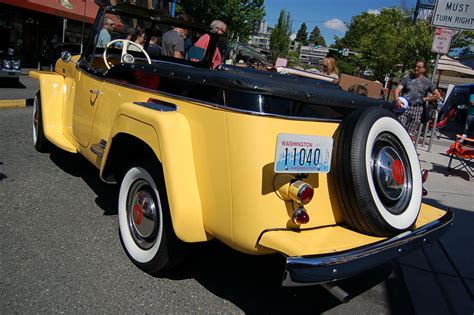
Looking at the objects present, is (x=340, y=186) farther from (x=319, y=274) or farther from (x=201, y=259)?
(x=201, y=259)

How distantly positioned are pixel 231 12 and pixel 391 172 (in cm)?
3052

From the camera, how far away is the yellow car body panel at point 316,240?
2044 millimetres

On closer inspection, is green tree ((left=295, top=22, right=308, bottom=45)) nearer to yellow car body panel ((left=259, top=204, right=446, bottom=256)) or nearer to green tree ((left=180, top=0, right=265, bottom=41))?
green tree ((left=180, top=0, right=265, bottom=41))

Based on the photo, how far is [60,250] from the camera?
9.62ft

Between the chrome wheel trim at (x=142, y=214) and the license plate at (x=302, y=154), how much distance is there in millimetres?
1005

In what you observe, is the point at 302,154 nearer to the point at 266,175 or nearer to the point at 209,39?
the point at 266,175

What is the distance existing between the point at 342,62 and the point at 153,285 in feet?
233

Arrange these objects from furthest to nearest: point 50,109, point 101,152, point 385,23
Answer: point 385,23 → point 50,109 → point 101,152

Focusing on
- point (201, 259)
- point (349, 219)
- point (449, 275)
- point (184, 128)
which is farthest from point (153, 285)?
point (449, 275)

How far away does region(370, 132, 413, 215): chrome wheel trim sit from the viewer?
2.52 meters

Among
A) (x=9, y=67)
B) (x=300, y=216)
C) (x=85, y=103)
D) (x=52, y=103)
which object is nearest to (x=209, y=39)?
(x=85, y=103)

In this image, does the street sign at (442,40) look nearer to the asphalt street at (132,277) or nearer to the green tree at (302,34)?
the asphalt street at (132,277)

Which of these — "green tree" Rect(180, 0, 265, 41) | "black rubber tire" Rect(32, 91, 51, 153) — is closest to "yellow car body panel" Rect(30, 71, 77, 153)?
"black rubber tire" Rect(32, 91, 51, 153)

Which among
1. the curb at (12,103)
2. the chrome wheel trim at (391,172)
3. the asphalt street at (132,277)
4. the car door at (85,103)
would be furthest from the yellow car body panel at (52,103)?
the curb at (12,103)
